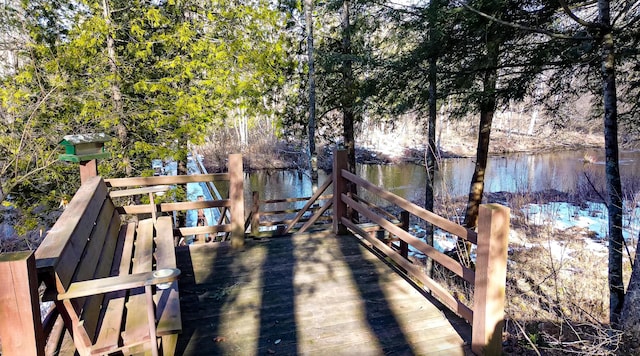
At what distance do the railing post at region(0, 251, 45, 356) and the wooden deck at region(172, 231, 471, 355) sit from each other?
3.63ft

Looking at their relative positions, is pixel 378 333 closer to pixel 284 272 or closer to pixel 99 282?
pixel 284 272

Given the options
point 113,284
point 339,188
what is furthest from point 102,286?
point 339,188

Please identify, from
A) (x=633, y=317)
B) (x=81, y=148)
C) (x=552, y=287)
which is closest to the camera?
Answer: (x=633, y=317)

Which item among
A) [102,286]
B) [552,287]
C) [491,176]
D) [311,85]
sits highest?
[311,85]

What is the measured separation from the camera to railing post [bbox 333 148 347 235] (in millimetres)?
5043

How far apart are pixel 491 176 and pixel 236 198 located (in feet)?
58.4

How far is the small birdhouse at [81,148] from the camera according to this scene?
4215mm

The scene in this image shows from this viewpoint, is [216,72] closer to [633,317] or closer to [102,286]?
[102,286]

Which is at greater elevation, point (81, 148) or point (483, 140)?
point (81, 148)

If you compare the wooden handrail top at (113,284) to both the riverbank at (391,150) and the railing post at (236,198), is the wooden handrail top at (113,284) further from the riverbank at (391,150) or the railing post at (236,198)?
the riverbank at (391,150)

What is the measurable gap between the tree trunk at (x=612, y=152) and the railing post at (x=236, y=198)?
4.53 m

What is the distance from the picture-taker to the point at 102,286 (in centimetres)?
208

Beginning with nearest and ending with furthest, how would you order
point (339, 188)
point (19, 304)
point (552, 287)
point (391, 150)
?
1. point (19, 304)
2. point (339, 188)
3. point (552, 287)
4. point (391, 150)

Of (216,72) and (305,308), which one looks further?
(216,72)
